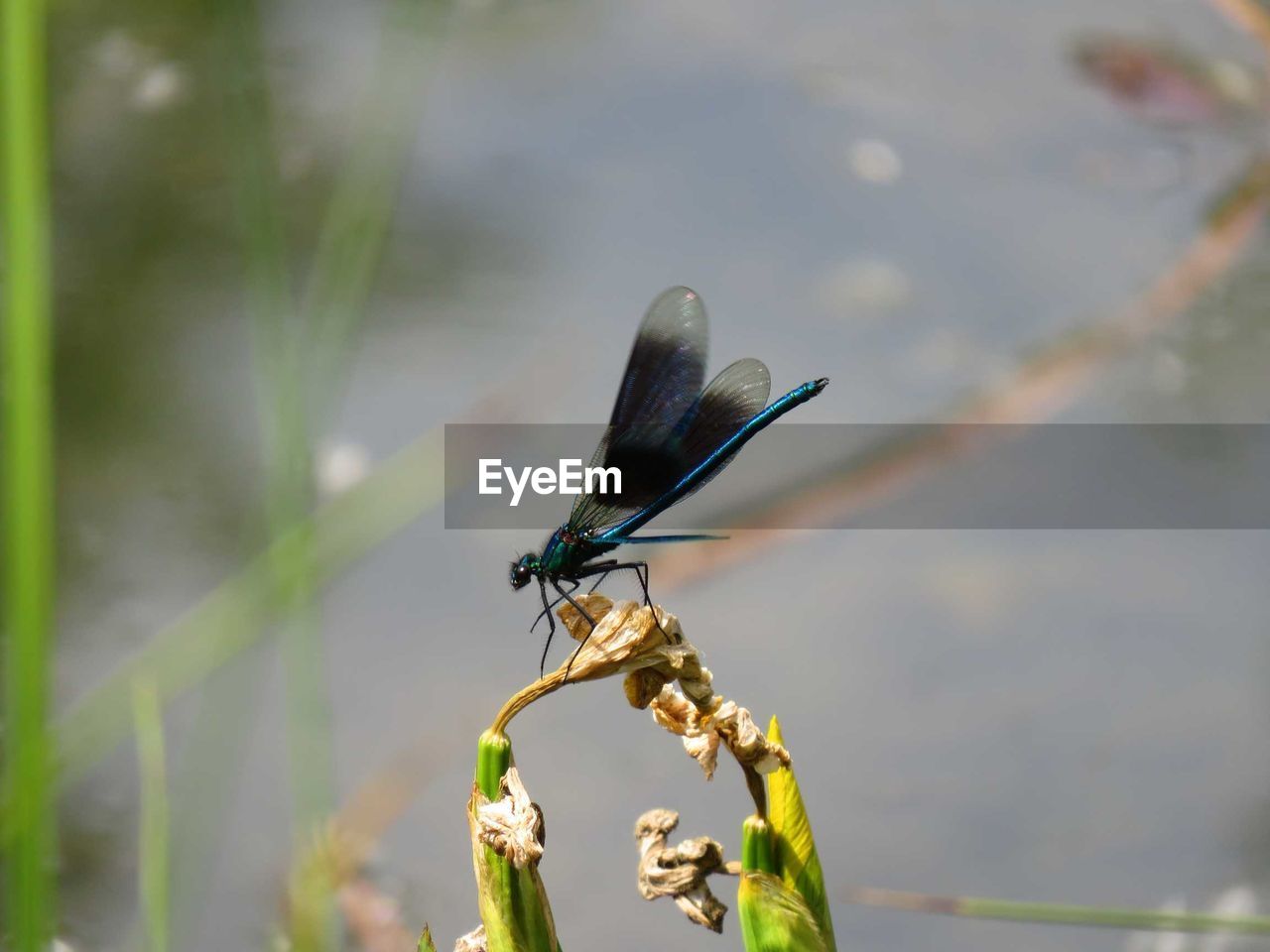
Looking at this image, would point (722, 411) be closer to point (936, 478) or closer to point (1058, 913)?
point (1058, 913)

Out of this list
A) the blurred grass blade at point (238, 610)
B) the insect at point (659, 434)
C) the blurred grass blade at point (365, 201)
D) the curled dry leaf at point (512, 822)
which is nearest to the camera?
the curled dry leaf at point (512, 822)

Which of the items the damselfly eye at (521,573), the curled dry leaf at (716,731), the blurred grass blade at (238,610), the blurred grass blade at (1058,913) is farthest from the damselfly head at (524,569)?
the blurred grass blade at (238,610)

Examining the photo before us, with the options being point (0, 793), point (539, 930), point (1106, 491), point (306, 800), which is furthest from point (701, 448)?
point (1106, 491)

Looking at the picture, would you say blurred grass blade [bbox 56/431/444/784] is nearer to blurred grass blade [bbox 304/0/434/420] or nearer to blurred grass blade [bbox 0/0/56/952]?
blurred grass blade [bbox 304/0/434/420]

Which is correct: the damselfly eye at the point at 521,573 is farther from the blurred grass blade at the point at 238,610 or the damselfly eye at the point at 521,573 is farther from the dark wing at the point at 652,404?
the blurred grass blade at the point at 238,610

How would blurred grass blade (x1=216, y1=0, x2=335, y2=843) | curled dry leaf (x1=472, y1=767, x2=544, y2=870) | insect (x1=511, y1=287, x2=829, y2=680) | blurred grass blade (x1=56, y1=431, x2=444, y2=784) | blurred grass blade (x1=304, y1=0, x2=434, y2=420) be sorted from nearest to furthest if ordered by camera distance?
1. curled dry leaf (x1=472, y1=767, x2=544, y2=870)
2. insect (x1=511, y1=287, x2=829, y2=680)
3. blurred grass blade (x1=216, y1=0, x2=335, y2=843)
4. blurred grass blade (x1=304, y1=0, x2=434, y2=420)
5. blurred grass blade (x1=56, y1=431, x2=444, y2=784)

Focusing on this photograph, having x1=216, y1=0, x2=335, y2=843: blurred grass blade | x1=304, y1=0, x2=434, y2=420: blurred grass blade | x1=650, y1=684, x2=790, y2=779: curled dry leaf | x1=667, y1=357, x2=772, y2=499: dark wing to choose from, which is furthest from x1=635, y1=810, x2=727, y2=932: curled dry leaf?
x1=304, y1=0, x2=434, y2=420: blurred grass blade

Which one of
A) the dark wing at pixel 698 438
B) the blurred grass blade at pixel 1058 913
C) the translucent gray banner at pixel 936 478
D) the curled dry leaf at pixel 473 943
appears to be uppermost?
the translucent gray banner at pixel 936 478

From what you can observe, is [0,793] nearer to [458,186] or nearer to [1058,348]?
[458,186]
